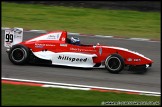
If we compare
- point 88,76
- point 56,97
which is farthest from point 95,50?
point 56,97

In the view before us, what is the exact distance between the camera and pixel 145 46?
14.6m

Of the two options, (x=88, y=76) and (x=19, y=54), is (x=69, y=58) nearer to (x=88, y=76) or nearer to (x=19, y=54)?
(x=88, y=76)

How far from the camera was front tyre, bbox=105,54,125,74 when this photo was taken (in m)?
10.8

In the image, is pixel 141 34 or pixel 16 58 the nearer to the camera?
pixel 16 58

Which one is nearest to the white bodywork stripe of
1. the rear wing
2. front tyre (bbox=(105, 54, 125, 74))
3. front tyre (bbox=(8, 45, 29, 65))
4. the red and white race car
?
the red and white race car

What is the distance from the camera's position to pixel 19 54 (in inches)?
448

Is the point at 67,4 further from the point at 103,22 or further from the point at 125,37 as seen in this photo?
the point at 125,37

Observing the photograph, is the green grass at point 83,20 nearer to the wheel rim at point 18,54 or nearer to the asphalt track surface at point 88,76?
the asphalt track surface at point 88,76

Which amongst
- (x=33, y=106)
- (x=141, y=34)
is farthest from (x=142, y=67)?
(x=141, y=34)

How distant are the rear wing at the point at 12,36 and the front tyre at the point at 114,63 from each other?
2.40m

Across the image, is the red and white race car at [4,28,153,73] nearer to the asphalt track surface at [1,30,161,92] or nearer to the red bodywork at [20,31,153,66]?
the red bodywork at [20,31,153,66]

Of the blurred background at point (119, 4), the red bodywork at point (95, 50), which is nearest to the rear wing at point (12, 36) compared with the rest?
the red bodywork at point (95, 50)

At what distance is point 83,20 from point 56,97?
10.5 m

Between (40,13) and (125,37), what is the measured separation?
202 inches
